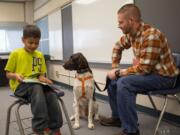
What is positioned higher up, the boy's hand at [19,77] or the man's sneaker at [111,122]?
the boy's hand at [19,77]

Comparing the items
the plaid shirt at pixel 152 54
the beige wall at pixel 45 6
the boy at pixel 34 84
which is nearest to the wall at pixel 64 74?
the beige wall at pixel 45 6

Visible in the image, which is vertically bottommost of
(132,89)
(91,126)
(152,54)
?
(91,126)

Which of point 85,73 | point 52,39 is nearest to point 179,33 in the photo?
point 85,73

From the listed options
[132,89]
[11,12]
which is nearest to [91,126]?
[132,89]

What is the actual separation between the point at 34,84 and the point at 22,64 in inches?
8.9

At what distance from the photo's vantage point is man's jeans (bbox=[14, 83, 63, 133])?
1728mm

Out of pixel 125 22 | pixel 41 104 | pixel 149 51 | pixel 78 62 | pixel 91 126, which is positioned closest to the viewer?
pixel 41 104

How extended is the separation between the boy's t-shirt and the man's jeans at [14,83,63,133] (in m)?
0.11

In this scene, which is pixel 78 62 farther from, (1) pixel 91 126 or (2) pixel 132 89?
(2) pixel 132 89

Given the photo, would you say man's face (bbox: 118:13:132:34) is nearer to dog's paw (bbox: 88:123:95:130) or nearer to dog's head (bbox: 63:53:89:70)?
dog's head (bbox: 63:53:89:70)

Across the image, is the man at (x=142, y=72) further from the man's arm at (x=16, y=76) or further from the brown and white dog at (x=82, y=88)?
the man's arm at (x=16, y=76)

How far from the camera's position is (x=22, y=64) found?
1942 millimetres

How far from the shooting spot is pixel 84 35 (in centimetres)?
425

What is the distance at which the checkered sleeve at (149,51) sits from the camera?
1869 millimetres
